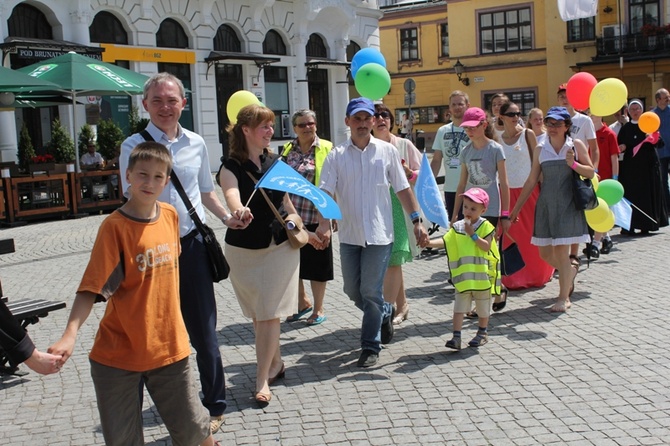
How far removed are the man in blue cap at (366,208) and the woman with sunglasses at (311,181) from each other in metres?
1.08

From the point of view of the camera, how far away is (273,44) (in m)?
31.5

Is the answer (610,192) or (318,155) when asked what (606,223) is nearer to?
(610,192)

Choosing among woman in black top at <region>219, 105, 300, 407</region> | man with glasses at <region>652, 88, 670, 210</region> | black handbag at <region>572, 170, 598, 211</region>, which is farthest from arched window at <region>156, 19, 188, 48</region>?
woman in black top at <region>219, 105, 300, 407</region>

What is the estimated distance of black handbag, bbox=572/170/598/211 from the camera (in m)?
7.23

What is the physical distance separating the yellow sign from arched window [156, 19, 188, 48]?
1.51 feet

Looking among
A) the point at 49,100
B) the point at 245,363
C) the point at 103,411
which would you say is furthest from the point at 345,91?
the point at 103,411

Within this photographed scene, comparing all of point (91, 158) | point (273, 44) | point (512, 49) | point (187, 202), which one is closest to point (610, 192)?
point (187, 202)

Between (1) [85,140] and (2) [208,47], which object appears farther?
(2) [208,47]

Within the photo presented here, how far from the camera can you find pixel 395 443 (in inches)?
173

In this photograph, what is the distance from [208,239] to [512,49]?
145 feet

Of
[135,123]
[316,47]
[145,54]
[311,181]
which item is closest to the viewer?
[311,181]

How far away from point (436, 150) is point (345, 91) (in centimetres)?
2617

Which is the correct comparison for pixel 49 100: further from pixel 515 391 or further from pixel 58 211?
pixel 515 391

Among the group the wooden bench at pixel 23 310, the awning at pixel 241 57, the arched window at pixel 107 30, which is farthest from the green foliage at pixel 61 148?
the wooden bench at pixel 23 310
